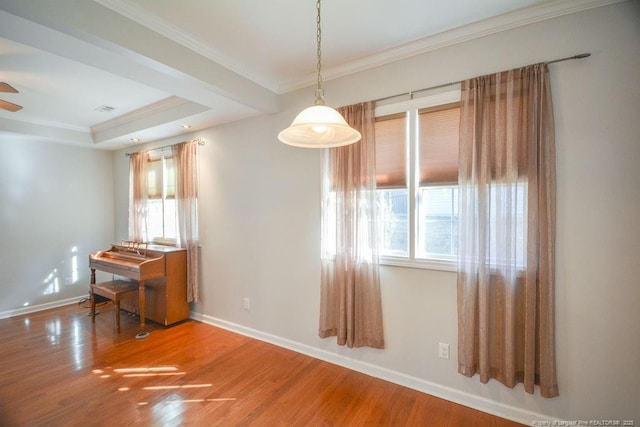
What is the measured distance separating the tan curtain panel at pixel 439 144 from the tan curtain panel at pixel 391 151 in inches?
5.7

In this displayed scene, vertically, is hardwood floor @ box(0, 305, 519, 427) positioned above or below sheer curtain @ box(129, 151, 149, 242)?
below

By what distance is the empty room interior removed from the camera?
67.9 inches

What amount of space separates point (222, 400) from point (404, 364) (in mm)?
1530

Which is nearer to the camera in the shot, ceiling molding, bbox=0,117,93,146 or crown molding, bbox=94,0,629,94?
crown molding, bbox=94,0,629,94

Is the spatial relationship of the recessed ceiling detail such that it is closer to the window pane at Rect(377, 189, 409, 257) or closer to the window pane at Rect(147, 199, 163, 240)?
the window pane at Rect(377, 189, 409, 257)

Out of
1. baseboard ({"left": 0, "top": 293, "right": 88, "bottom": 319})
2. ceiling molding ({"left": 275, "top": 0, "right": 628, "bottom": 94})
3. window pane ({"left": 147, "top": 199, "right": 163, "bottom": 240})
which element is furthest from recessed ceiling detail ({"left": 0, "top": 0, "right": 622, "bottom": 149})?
baseboard ({"left": 0, "top": 293, "right": 88, "bottom": 319})

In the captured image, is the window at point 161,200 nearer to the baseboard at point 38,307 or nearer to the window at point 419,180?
the baseboard at point 38,307

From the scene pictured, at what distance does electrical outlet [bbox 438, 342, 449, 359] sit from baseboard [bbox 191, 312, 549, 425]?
9.5 inches

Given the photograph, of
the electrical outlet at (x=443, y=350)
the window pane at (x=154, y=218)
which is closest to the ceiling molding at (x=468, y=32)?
the electrical outlet at (x=443, y=350)

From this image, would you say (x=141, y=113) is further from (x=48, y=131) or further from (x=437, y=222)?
(x=437, y=222)

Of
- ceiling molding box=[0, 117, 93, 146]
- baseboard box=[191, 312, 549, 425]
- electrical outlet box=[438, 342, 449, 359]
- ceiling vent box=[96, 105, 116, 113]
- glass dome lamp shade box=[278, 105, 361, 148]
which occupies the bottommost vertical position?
baseboard box=[191, 312, 549, 425]

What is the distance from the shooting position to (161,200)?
4.31m

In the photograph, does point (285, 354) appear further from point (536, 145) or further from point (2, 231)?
point (2, 231)

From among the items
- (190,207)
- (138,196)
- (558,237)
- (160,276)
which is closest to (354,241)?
(558,237)
